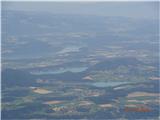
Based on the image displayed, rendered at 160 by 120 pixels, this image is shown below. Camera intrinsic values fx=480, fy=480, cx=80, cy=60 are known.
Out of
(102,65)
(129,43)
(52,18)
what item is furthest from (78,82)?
(52,18)

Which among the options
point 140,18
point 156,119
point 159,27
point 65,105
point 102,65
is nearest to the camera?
point 156,119

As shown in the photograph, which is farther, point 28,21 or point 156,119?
point 28,21

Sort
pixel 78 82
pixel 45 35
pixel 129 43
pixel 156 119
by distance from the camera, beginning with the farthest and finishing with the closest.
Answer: pixel 45 35 < pixel 129 43 < pixel 78 82 < pixel 156 119

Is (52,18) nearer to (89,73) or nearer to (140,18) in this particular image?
(140,18)

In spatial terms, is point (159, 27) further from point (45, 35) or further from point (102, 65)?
point (102, 65)

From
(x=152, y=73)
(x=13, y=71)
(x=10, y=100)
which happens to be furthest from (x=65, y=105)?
(x=152, y=73)

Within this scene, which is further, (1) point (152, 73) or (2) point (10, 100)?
(1) point (152, 73)

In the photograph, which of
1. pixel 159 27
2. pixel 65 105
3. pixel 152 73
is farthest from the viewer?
pixel 159 27

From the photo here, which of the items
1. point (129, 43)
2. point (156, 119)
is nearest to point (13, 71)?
point (156, 119)

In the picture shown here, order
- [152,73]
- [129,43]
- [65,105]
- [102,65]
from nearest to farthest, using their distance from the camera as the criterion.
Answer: [65,105] → [152,73] → [102,65] → [129,43]
